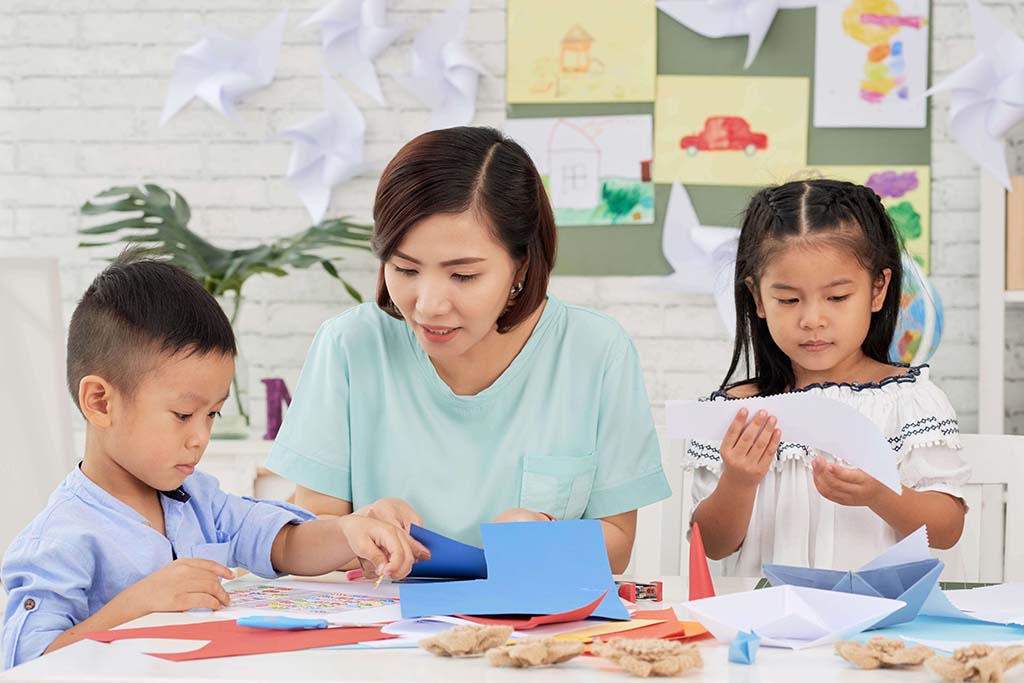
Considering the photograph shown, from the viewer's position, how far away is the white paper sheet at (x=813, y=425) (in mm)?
1110

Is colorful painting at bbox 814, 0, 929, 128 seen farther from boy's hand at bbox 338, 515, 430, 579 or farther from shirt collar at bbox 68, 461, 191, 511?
shirt collar at bbox 68, 461, 191, 511

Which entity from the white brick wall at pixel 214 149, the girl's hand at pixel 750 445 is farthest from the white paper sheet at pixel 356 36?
the girl's hand at pixel 750 445

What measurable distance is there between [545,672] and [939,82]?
2476 mm

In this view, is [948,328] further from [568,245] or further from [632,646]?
[632,646]

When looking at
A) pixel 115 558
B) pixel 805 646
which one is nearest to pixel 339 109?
pixel 115 558

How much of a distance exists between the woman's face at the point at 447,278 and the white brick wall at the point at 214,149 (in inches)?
65.6

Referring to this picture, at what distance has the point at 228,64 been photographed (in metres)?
3.06

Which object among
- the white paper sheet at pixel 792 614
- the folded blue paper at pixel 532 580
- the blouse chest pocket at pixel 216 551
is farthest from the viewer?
the blouse chest pocket at pixel 216 551

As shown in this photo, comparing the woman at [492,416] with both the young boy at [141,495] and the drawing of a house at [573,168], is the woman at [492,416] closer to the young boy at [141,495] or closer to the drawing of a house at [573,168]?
the young boy at [141,495]

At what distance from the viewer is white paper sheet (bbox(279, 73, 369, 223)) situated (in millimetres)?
2996

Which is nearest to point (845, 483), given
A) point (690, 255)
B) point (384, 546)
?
point (384, 546)

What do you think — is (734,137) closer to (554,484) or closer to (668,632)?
(554,484)

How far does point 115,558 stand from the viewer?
1.12 metres

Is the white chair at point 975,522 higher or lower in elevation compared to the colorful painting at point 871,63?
lower
